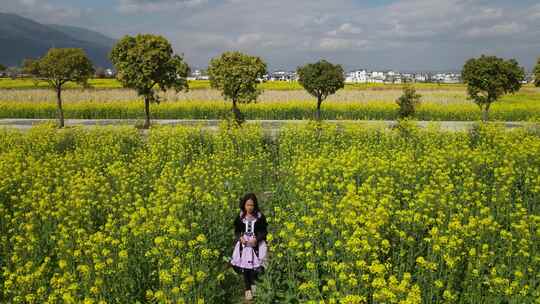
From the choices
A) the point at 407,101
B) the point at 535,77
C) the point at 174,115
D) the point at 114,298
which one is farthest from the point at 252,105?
the point at 114,298

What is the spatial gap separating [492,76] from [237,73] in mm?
13245

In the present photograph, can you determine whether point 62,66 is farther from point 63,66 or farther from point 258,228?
point 258,228

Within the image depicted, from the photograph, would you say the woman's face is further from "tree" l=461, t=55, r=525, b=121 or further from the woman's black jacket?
"tree" l=461, t=55, r=525, b=121

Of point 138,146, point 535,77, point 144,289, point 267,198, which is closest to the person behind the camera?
point 144,289

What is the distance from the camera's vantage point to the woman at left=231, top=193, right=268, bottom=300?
6.91 meters

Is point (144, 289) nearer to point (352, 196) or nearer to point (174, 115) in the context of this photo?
point (352, 196)

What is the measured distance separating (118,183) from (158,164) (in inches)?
93.1


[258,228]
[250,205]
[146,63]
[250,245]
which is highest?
[146,63]

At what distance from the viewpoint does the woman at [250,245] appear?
691 centimetres

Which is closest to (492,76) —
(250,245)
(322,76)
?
(322,76)

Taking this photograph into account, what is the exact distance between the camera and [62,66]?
2619 centimetres

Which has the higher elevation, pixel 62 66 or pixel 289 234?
pixel 62 66

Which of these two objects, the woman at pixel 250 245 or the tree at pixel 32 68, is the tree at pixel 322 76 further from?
the woman at pixel 250 245

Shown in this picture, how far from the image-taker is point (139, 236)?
7.14 m
